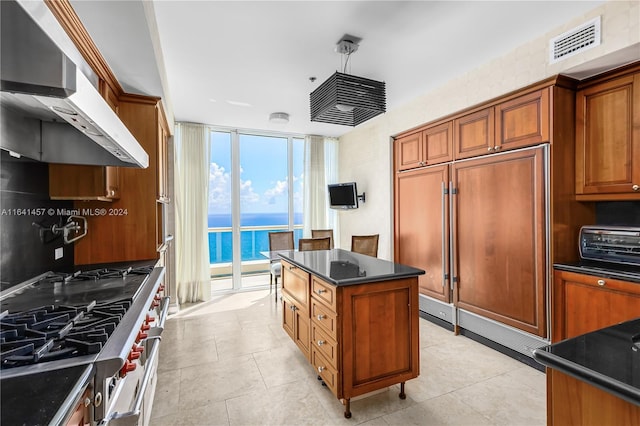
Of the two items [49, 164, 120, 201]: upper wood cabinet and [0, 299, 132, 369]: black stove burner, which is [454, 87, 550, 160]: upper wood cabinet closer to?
[0, 299, 132, 369]: black stove burner

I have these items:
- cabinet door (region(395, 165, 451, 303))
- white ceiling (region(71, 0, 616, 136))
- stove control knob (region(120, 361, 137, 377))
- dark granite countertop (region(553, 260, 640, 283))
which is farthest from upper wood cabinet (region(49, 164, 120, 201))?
dark granite countertop (region(553, 260, 640, 283))

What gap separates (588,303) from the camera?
7.22ft

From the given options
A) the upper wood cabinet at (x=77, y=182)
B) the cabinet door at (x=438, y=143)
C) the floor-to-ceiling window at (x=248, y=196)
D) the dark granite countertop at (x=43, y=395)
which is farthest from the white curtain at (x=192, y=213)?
the dark granite countertop at (x=43, y=395)

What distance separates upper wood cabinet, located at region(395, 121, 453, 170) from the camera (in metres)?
3.36

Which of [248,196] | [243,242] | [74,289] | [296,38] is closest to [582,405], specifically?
[74,289]

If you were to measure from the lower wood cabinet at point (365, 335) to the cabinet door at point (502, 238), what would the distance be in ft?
4.06

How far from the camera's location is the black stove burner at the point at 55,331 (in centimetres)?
88

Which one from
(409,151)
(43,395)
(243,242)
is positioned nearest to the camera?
(43,395)

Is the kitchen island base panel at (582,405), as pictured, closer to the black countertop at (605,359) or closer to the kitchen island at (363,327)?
the black countertop at (605,359)

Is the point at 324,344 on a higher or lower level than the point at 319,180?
lower

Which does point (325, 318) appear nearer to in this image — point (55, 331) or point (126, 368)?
point (126, 368)

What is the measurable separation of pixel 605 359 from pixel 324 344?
157 cm

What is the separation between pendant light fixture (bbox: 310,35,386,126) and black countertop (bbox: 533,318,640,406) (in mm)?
2261

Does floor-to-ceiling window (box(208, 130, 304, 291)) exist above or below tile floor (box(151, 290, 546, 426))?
above
